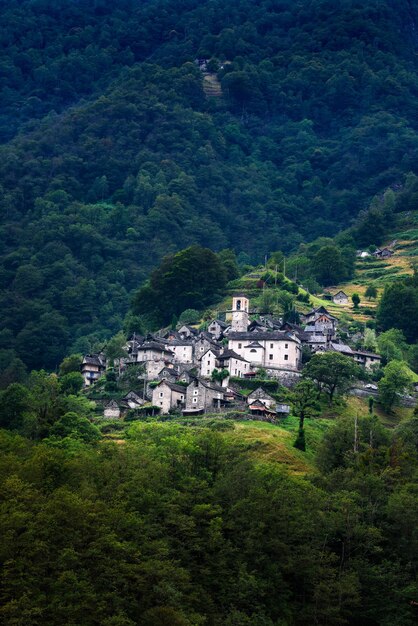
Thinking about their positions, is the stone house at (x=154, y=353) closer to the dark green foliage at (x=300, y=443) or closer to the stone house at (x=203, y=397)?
the stone house at (x=203, y=397)

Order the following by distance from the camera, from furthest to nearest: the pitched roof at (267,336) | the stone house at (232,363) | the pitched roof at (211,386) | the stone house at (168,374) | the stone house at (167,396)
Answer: the pitched roof at (267,336) → the stone house at (232,363) → the stone house at (168,374) → the stone house at (167,396) → the pitched roof at (211,386)

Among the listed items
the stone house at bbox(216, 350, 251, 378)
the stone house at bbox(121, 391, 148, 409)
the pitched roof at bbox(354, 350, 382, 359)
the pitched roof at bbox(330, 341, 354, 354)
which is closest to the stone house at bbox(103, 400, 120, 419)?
the stone house at bbox(121, 391, 148, 409)

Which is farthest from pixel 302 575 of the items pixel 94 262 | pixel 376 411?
pixel 94 262

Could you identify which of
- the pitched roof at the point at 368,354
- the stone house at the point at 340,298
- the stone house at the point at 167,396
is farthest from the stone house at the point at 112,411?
the stone house at the point at 340,298

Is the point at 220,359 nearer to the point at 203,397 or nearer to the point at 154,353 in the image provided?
the point at 154,353

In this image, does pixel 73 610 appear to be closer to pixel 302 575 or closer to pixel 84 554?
pixel 84 554

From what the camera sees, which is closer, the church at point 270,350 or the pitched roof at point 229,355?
the pitched roof at point 229,355

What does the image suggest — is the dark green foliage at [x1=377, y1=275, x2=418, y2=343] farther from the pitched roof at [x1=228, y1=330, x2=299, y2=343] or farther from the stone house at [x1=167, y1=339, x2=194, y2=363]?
the stone house at [x1=167, y1=339, x2=194, y2=363]

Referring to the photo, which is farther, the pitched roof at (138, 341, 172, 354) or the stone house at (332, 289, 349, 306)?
the stone house at (332, 289, 349, 306)
